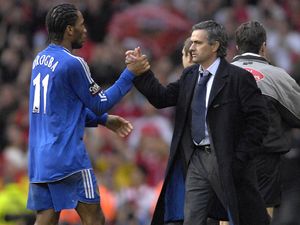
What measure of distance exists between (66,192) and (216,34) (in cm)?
173

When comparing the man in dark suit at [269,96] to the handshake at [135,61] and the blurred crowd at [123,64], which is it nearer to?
the handshake at [135,61]

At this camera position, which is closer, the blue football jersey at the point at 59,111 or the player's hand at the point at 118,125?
the blue football jersey at the point at 59,111

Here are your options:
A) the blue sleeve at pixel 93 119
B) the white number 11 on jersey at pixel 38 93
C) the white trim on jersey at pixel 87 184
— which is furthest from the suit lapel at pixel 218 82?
the white number 11 on jersey at pixel 38 93

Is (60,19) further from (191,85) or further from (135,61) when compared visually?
(191,85)

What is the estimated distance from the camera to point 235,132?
384 inches

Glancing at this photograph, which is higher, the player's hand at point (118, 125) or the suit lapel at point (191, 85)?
the suit lapel at point (191, 85)

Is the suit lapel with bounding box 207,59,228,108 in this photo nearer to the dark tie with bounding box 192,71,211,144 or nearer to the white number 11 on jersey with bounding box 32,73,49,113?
the dark tie with bounding box 192,71,211,144

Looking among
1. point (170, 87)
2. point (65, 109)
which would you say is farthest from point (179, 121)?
point (65, 109)

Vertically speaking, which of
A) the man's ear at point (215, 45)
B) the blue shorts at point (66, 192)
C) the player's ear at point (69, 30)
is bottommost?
the blue shorts at point (66, 192)

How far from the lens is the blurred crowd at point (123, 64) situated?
15336 millimetres

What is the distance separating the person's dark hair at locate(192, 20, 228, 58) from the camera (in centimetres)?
986

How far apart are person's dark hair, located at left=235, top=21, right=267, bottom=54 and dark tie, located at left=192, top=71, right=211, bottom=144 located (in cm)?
73

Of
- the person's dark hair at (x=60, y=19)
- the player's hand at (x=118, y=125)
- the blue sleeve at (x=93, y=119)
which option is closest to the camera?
the person's dark hair at (x=60, y=19)

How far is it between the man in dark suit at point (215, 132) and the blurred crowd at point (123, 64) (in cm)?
476
